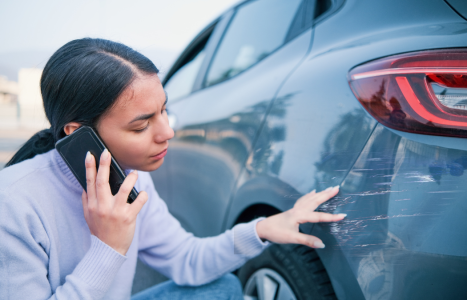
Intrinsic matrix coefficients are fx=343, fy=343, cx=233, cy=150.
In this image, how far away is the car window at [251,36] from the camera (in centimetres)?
175

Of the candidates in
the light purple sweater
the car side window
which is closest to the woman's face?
the light purple sweater

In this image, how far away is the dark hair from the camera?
1.03 m

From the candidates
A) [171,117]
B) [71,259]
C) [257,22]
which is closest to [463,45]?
[71,259]

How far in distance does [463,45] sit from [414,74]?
117mm

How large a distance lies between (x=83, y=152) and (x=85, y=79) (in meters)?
0.22

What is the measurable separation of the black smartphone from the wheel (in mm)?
593

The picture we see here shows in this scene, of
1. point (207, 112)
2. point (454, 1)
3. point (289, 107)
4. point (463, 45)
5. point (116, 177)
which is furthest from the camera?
point (207, 112)

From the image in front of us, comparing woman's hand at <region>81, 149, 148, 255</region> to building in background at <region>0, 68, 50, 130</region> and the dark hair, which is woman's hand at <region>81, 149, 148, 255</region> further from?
building in background at <region>0, 68, 50, 130</region>

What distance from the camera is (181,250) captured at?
1424 millimetres

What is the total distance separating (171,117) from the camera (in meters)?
2.42

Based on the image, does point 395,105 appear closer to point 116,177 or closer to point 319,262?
point 319,262

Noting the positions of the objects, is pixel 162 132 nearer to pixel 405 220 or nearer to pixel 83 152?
pixel 83 152

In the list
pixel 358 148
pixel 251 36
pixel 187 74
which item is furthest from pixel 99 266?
pixel 187 74

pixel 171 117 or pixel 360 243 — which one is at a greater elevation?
pixel 360 243
